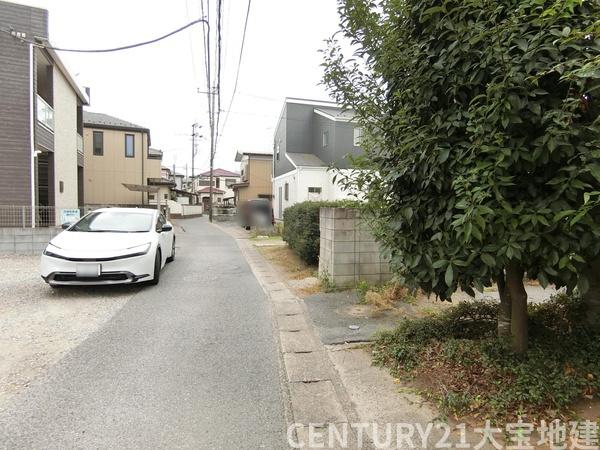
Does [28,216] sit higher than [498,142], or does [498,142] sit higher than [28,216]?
[498,142]

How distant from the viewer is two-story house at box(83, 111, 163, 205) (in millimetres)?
25464

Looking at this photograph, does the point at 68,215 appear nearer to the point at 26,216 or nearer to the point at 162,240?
the point at 26,216

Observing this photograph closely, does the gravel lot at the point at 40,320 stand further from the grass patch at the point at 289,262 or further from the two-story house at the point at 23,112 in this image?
the two-story house at the point at 23,112

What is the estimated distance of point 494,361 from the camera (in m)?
2.93

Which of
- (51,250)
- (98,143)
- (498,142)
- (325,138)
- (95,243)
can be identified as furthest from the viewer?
(98,143)

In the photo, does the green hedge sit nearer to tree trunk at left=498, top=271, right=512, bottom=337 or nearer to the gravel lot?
the gravel lot

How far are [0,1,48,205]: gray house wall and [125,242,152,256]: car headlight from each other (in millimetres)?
7425

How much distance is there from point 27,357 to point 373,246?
464 cm

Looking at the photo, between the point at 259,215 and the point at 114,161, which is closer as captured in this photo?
the point at 259,215

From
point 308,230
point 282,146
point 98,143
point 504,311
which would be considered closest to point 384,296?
point 504,311

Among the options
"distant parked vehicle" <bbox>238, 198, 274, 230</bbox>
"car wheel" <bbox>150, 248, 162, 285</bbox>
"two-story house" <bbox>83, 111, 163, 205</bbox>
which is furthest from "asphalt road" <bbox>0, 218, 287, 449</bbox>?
"two-story house" <bbox>83, 111, 163, 205</bbox>

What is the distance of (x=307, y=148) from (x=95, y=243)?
53.2ft

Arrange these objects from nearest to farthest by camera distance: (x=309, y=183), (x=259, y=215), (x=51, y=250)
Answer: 1. (x=51, y=250)
2. (x=309, y=183)
3. (x=259, y=215)

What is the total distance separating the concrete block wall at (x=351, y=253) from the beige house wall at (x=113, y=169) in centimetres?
2350
